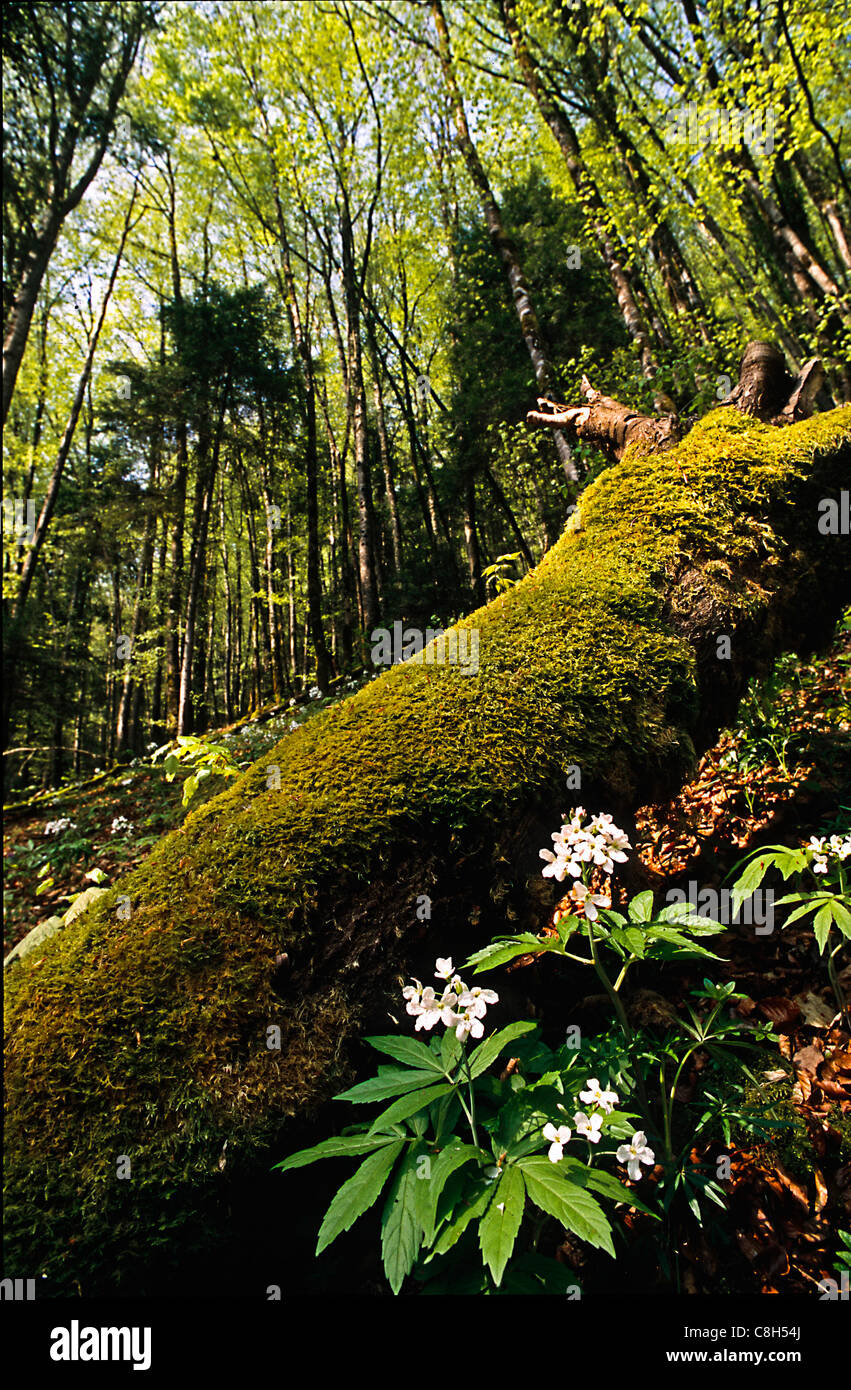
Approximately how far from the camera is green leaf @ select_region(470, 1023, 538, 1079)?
1.35 m

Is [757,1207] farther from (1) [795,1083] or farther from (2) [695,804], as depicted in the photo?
(2) [695,804]

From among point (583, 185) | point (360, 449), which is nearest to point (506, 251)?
point (583, 185)

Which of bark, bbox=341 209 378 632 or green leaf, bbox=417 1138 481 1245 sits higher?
bark, bbox=341 209 378 632

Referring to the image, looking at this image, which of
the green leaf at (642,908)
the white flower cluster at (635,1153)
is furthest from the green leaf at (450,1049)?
the green leaf at (642,908)

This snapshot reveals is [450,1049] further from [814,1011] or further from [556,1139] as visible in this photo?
[814,1011]

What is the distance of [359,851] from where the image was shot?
1891 mm

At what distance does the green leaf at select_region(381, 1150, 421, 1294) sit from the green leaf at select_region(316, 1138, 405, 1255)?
0.04 metres

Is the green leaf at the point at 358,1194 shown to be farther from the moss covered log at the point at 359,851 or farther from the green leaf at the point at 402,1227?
the moss covered log at the point at 359,851

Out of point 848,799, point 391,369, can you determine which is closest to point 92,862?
point 848,799

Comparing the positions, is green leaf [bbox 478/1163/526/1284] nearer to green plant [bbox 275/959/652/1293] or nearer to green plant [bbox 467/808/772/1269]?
green plant [bbox 275/959/652/1293]

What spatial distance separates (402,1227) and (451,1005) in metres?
0.44

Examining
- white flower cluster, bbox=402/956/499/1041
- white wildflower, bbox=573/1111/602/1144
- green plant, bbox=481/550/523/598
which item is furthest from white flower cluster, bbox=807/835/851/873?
green plant, bbox=481/550/523/598

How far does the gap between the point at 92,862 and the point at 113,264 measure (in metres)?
17.9

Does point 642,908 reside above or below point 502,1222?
above
